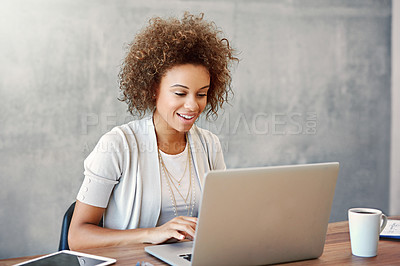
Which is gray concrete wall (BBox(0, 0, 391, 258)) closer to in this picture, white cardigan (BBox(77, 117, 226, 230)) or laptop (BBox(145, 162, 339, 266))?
white cardigan (BBox(77, 117, 226, 230))

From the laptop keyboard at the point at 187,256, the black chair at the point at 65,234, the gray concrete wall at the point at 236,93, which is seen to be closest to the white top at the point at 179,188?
the black chair at the point at 65,234

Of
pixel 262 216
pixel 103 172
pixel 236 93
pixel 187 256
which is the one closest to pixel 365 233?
pixel 262 216

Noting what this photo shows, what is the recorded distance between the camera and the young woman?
5.45 ft

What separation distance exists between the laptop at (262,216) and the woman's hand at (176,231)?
4.2 inches

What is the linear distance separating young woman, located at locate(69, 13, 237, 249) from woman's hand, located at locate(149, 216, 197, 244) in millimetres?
224

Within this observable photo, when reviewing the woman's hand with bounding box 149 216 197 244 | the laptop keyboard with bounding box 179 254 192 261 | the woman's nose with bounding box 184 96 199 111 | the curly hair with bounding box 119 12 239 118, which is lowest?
the laptop keyboard with bounding box 179 254 192 261

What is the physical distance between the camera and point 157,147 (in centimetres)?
182

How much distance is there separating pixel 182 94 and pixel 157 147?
0.24 meters

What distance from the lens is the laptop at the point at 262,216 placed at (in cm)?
103

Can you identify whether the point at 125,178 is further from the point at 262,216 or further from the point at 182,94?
the point at 262,216

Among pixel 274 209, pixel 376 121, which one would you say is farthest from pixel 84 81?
pixel 376 121

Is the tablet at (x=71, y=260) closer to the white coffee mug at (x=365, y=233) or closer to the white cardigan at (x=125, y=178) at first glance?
the white cardigan at (x=125, y=178)

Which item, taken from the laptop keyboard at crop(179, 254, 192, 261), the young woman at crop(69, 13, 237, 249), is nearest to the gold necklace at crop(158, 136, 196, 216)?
the young woman at crop(69, 13, 237, 249)

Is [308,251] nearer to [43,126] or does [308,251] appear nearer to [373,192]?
[43,126]
